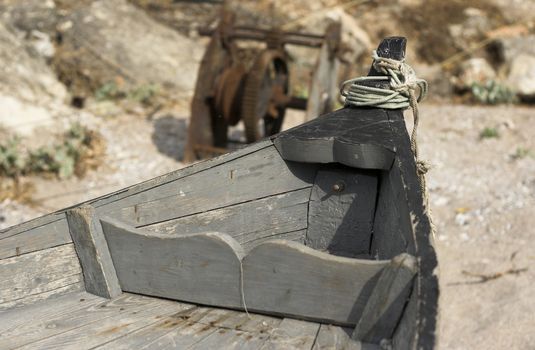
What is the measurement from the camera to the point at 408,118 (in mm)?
7746

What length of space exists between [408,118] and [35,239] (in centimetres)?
583

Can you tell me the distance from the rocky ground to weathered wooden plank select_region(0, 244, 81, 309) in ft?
7.27

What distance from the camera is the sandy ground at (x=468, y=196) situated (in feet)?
13.0

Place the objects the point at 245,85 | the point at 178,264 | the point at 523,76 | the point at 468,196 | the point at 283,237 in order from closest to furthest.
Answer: the point at 178,264, the point at 283,237, the point at 468,196, the point at 245,85, the point at 523,76

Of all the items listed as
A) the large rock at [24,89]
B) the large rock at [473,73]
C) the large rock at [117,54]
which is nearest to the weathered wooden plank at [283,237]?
the large rock at [24,89]

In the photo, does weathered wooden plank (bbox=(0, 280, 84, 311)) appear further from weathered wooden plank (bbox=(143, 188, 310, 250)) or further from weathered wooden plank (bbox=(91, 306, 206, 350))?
weathered wooden plank (bbox=(91, 306, 206, 350))

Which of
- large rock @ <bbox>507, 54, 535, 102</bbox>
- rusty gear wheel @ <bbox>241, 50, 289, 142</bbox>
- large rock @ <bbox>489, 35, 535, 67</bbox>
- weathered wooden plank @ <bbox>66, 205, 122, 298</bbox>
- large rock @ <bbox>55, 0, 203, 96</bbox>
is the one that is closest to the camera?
weathered wooden plank @ <bbox>66, 205, 122, 298</bbox>

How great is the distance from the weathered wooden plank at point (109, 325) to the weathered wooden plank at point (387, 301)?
78 centimetres

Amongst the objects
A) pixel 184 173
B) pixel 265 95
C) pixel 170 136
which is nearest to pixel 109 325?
pixel 184 173

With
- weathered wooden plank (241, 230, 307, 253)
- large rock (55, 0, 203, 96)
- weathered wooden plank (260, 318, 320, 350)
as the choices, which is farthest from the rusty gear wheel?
weathered wooden plank (260, 318, 320, 350)

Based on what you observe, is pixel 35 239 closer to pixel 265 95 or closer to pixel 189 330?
pixel 189 330

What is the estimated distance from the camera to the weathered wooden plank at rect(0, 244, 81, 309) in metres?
2.63

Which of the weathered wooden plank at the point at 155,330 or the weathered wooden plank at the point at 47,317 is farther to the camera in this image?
the weathered wooden plank at the point at 47,317

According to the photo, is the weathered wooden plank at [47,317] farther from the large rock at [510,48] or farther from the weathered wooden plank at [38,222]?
the large rock at [510,48]
